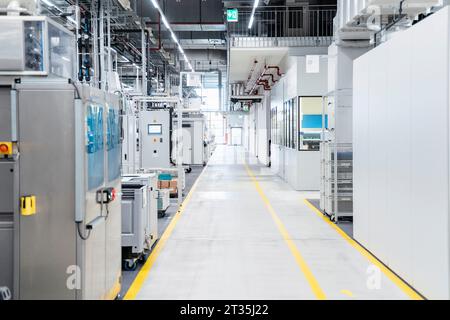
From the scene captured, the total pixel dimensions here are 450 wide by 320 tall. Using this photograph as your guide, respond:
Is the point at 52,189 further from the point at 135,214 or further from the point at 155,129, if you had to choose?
the point at 155,129

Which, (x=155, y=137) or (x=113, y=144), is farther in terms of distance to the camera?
(x=155, y=137)

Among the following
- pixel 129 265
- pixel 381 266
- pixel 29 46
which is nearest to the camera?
pixel 29 46

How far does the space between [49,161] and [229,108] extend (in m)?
40.7

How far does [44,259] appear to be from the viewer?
380cm

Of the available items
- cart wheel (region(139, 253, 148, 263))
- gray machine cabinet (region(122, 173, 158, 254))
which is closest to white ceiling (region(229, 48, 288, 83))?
gray machine cabinet (region(122, 173, 158, 254))

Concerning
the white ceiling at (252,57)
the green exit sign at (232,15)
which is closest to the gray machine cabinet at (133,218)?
the green exit sign at (232,15)

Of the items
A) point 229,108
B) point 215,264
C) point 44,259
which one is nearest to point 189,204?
point 215,264

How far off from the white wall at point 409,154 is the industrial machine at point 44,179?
10.2ft

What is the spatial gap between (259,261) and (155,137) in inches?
291

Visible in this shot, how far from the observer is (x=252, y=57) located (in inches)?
693

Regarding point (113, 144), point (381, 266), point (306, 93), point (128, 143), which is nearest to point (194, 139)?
point (306, 93)

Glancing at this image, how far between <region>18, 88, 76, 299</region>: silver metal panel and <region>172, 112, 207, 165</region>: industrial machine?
60.8 ft

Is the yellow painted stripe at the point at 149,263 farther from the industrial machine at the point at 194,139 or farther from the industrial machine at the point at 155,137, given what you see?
the industrial machine at the point at 194,139

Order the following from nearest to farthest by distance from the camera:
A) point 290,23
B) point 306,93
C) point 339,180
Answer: point 339,180 < point 306,93 < point 290,23
